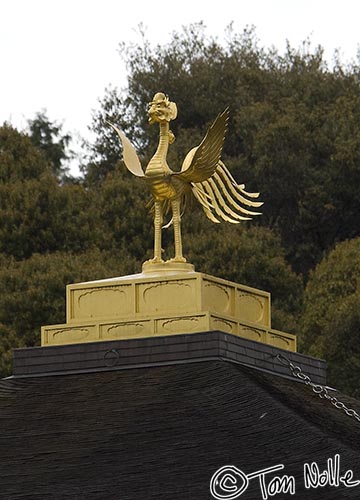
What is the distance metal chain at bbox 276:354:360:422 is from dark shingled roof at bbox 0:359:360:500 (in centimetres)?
63

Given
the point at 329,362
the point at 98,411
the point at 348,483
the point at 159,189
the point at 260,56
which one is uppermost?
the point at 260,56

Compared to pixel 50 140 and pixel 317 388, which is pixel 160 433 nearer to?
pixel 317 388

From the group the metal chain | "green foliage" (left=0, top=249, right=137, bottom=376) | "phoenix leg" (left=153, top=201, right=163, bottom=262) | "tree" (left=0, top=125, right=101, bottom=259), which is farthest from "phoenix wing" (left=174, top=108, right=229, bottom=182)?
"tree" (left=0, top=125, right=101, bottom=259)

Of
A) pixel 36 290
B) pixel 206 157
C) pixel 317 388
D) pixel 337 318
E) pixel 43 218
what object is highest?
pixel 43 218

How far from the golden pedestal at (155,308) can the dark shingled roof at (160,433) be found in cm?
66

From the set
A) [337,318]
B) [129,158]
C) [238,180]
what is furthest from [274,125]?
[129,158]

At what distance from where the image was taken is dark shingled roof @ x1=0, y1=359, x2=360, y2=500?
22.3 meters

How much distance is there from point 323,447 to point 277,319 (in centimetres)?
2157

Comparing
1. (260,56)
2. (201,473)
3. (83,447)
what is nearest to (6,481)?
(83,447)

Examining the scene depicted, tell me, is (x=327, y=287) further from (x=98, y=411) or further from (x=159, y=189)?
(x=98, y=411)

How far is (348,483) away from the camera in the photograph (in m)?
21.9

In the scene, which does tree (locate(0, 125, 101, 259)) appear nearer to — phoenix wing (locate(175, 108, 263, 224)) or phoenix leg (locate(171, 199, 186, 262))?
phoenix wing (locate(175, 108, 263, 224))

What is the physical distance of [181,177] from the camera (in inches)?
1054

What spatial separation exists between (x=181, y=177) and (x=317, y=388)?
3485mm
